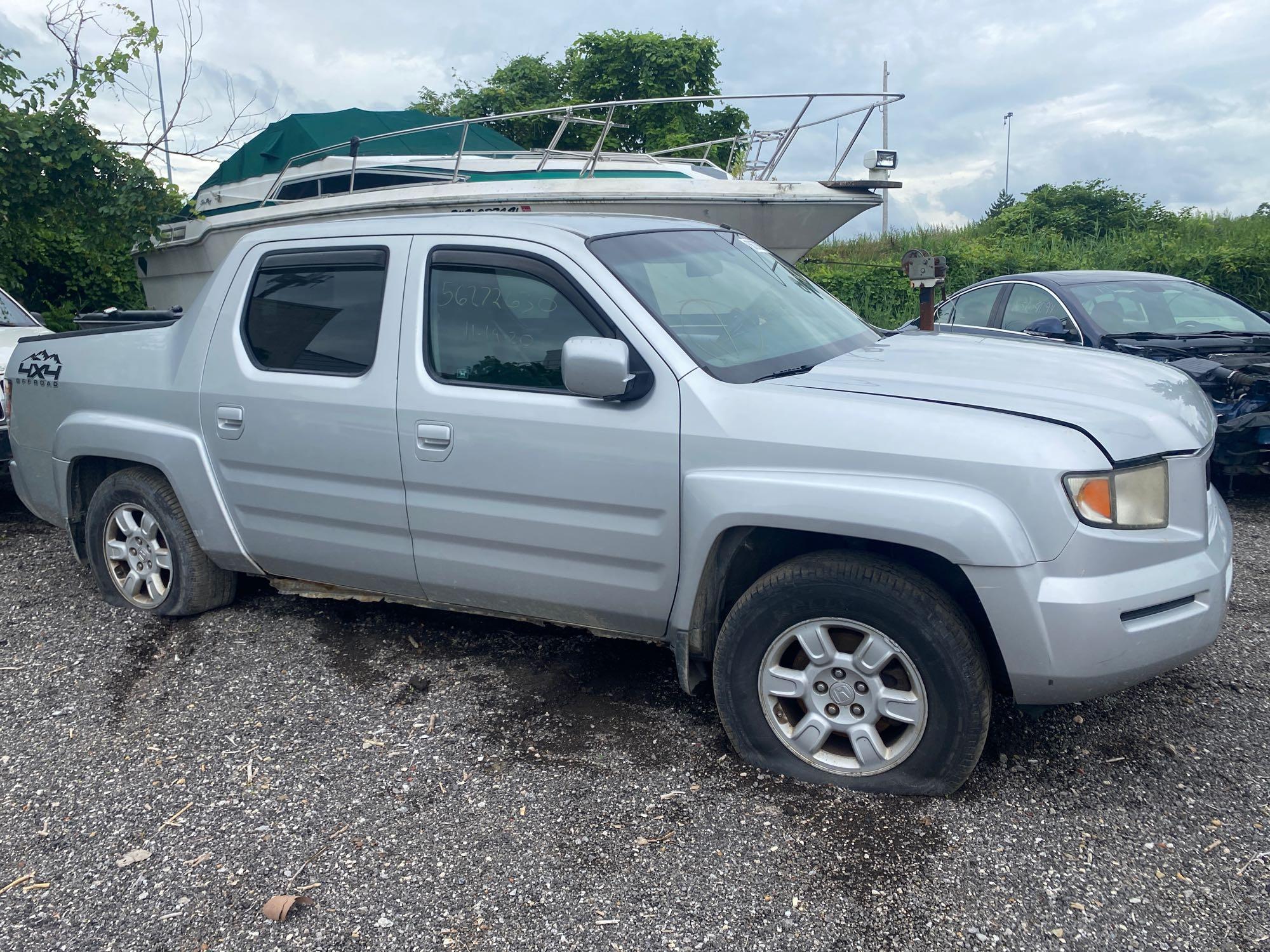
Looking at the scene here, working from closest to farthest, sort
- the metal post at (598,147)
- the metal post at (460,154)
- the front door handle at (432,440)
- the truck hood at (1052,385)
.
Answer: the truck hood at (1052,385) < the front door handle at (432,440) < the metal post at (598,147) < the metal post at (460,154)

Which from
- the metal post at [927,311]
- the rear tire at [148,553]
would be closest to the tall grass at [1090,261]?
the metal post at [927,311]

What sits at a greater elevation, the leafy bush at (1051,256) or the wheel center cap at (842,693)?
the leafy bush at (1051,256)

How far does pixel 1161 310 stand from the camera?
6.72 meters

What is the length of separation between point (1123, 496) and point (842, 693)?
0.99 m

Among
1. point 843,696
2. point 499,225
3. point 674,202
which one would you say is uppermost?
point 674,202

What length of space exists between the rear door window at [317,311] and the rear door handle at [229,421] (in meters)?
0.22

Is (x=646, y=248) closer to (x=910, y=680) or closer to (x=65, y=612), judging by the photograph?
(x=910, y=680)

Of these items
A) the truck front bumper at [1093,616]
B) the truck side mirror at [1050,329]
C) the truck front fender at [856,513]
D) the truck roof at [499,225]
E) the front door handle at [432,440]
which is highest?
the truck roof at [499,225]

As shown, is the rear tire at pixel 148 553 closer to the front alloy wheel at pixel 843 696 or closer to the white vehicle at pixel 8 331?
the white vehicle at pixel 8 331

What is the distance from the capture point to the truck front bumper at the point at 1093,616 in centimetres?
269

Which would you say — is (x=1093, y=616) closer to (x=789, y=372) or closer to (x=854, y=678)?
(x=854, y=678)

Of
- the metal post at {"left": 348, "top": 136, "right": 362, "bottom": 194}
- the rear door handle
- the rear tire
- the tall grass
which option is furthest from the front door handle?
the tall grass

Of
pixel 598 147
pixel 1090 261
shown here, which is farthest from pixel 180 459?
pixel 1090 261

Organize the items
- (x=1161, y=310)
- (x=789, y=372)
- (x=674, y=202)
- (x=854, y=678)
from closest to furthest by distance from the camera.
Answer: (x=854, y=678)
(x=789, y=372)
(x=1161, y=310)
(x=674, y=202)
